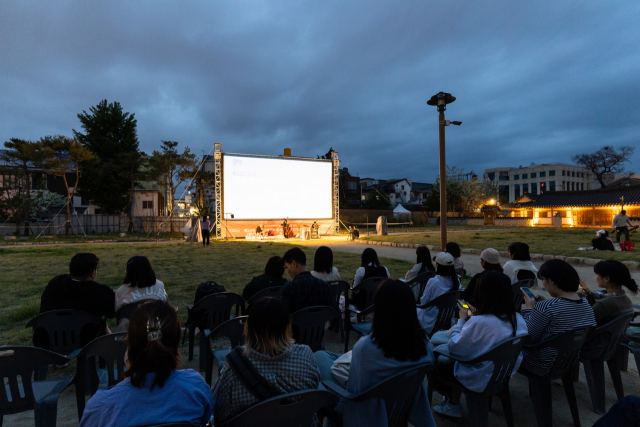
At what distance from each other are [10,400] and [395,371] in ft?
7.22

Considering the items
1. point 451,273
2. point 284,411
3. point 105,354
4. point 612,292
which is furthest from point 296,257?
point 612,292

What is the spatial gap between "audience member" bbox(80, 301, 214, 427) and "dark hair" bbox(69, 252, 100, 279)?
1.85m

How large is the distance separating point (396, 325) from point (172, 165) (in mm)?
26026

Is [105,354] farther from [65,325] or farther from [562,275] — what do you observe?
[562,275]

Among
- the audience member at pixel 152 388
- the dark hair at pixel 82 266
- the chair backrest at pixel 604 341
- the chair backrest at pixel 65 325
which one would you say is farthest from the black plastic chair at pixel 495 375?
the dark hair at pixel 82 266

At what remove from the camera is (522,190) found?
72688 mm

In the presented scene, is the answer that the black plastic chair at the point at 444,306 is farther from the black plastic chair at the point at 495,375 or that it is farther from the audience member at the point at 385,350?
the audience member at the point at 385,350

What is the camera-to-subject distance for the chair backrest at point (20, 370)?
1824mm

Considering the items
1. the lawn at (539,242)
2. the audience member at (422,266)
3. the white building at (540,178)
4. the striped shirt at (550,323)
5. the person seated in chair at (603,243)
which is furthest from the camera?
the white building at (540,178)

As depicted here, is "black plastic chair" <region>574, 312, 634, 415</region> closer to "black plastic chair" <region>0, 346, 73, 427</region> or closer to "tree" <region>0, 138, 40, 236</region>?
"black plastic chair" <region>0, 346, 73, 427</region>

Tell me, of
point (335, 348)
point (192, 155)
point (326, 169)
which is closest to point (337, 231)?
point (326, 169)

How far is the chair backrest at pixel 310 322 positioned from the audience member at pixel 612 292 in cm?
208

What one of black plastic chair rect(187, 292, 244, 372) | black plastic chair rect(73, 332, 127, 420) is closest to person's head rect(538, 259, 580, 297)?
black plastic chair rect(187, 292, 244, 372)

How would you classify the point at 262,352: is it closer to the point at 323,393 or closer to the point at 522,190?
the point at 323,393
